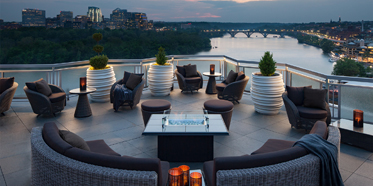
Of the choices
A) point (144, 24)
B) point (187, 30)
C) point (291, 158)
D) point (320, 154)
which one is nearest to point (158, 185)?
point (291, 158)

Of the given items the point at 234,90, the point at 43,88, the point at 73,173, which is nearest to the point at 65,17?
the point at 43,88

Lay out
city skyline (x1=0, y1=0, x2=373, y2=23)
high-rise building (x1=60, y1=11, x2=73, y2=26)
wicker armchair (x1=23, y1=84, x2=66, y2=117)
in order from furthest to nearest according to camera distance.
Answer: city skyline (x1=0, y1=0, x2=373, y2=23) < high-rise building (x1=60, y1=11, x2=73, y2=26) < wicker armchair (x1=23, y1=84, x2=66, y2=117)

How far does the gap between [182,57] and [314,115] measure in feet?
18.8

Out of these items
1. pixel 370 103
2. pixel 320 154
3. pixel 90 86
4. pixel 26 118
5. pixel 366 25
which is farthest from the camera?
pixel 366 25

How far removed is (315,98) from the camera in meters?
4.63

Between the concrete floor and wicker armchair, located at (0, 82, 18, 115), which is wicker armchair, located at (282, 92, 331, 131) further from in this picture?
wicker armchair, located at (0, 82, 18, 115)

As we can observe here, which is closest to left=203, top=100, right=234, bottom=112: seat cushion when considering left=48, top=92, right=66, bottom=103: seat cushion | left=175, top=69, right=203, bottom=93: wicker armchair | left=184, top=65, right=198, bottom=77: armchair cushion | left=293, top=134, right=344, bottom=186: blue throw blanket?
left=293, top=134, right=344, bottom=186: blue throw blanket

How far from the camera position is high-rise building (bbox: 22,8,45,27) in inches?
704

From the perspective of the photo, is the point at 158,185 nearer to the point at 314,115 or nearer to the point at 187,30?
the point at 314,115

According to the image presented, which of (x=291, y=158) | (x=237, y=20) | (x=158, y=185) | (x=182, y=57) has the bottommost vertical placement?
(x=158, y=185)

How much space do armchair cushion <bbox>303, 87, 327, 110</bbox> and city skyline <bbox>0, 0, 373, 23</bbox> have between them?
66.8ft

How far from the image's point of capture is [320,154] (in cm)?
199

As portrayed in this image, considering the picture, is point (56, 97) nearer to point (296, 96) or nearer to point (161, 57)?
point (161, 57)

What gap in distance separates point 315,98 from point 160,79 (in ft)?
14.1
